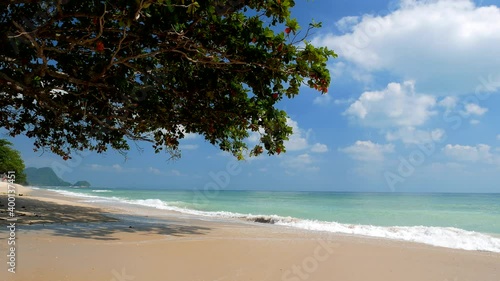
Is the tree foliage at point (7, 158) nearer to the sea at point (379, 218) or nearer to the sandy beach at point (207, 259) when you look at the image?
the sea at point (379, 218)

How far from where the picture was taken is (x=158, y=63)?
26.5 ft

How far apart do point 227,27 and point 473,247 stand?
757cm

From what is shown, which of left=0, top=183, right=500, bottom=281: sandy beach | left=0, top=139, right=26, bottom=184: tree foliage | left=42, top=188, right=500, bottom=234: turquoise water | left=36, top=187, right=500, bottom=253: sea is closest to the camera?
left=0, top=183, right=500, bottom=281: sandy beach

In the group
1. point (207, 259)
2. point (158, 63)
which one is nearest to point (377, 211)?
point (158, 63)

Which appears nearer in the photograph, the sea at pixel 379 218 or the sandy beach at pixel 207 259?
the sandy beach at pixel 207 259

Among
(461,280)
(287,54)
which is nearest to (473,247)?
(461,280)

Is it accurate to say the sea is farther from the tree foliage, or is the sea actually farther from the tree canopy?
the tree foliage

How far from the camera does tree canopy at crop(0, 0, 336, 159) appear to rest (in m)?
5.50

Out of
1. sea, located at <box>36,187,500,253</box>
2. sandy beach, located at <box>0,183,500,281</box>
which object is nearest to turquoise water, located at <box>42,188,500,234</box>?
sea, located at <box>36,187,500,253</box>

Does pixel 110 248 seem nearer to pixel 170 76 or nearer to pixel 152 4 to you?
pixel 152 4

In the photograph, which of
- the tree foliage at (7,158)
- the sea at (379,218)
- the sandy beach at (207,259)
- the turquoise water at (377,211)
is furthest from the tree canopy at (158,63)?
the tree foliage at (7,158)

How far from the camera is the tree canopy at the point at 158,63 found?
5496mm

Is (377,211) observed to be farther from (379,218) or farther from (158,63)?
(158,63)

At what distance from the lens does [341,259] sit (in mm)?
5105
